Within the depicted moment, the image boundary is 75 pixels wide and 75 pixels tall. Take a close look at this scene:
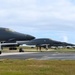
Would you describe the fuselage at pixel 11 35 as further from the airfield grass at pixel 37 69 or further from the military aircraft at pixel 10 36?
the airfield grass at pixel 37 69

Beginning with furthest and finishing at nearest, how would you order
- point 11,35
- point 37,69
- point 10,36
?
point 11,35, point 10,36, point 37,69

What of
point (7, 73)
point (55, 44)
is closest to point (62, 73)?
point (7, 73)

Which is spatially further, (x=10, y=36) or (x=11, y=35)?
(x=11, y=35)

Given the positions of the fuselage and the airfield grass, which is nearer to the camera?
the airfield grass

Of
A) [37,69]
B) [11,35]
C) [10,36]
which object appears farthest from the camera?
[11,35]

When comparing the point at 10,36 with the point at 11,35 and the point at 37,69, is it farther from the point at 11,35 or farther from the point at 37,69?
the point at 37,69

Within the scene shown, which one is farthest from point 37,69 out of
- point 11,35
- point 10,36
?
point 11,35

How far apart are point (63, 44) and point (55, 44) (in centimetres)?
857

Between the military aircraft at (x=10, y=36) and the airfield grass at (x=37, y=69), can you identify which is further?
the military aircraft at (x=10, y=36)

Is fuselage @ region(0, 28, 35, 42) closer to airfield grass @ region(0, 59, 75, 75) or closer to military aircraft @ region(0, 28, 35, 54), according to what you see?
military aircraft @ region(0, 28, 35, 54)

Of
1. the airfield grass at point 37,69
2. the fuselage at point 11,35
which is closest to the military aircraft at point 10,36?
the fuselage at point 11,35

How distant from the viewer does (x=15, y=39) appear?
41094 millimetres

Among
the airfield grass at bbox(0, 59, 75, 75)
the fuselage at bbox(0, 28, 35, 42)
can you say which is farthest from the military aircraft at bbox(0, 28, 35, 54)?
the airfield grass at bbox(0, 59, 75, 75)

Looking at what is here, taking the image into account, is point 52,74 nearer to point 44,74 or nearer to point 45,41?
point 44,74
